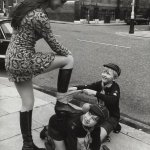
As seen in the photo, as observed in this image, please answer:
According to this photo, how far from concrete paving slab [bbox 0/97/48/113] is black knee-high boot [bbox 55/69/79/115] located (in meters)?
1.51

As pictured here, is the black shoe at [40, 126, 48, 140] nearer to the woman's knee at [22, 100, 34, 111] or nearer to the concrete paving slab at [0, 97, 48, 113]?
the woman's knee at [22, 100, 34, 111]

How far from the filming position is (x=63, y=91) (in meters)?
3.19

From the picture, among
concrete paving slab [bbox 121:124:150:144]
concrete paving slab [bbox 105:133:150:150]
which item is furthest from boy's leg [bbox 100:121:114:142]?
concrete paving slab [bbox 121:124:150:144]

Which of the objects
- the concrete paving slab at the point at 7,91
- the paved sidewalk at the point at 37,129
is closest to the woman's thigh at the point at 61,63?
the paved sidewalk at the point at 37,129

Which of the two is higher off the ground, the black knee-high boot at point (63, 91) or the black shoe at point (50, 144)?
the black knee-high boot at point (63, 91)

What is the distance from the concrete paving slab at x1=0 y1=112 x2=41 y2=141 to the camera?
3.82 m

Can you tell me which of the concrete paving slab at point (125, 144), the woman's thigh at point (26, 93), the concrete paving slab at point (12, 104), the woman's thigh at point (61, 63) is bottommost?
the concrete paving slab at point (125, 144)

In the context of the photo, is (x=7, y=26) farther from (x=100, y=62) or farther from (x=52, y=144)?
(x=52, y=144)

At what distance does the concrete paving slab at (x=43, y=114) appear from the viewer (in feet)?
14.1

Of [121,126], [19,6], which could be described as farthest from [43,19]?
[121,126]

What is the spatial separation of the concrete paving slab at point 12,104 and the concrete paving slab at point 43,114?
16 cm

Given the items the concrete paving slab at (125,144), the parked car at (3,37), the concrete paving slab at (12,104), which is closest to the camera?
the concrete paving slab at (125,144)

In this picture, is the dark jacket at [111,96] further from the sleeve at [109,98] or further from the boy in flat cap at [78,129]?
the boy in flat cap at [78,129]

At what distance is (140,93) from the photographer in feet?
20.4
